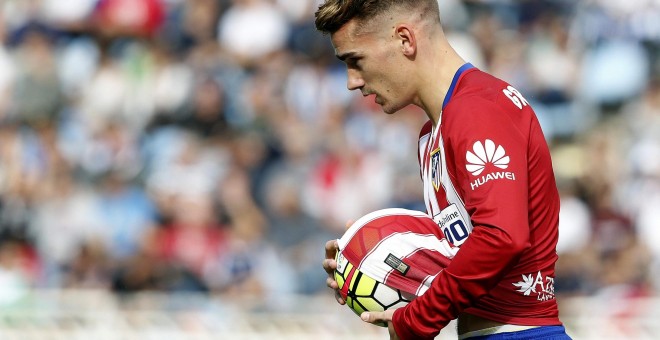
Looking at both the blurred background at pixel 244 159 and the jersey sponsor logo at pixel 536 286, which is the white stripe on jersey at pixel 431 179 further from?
the blurred background at pixel 244 159

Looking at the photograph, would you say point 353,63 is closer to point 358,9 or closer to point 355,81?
point 355,81

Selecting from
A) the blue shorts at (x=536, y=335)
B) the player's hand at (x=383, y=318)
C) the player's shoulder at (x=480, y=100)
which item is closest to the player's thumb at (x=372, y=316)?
the player's hand at (x=383, y=318)

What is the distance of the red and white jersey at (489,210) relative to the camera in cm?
382

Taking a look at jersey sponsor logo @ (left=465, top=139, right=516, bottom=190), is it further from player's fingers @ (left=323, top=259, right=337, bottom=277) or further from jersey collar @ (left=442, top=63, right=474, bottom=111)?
player's fingers @ (left=323, top=259, right=337, bottom=277)

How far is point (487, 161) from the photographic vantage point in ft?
12.6

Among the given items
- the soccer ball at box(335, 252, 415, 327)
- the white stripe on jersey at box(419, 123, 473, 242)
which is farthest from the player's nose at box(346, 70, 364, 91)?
the soccer ball at box(335, 252, 415, 327)

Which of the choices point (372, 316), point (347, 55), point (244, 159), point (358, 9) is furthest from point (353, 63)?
point (244, 159)

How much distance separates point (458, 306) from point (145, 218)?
23.6 ft

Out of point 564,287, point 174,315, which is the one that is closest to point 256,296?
point 174,315

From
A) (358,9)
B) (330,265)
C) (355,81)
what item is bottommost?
(330,265)

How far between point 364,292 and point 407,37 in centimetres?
91

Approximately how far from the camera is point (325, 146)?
11.1 m

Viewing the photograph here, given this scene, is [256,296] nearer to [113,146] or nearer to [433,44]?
[113,146]

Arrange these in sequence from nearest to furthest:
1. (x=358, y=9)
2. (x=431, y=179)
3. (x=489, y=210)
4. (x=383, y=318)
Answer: (x=489, y=210)
(x=383, y=318)
(x=358, y=9)
(x=431, y=179)
